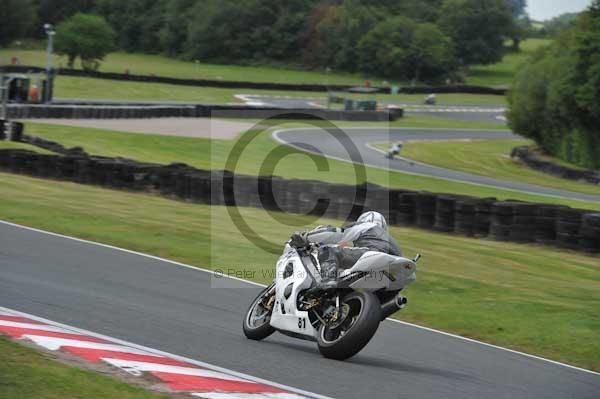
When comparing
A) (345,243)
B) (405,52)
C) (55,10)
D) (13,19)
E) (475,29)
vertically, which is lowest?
(345,243)

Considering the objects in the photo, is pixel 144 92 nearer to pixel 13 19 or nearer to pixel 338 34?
pixel 13 19

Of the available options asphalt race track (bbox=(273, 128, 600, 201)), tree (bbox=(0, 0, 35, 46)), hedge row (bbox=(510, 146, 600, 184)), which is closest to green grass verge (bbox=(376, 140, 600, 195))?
hedge row (bbox=(510, 146, 600, 184))

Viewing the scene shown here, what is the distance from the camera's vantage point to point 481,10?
102m

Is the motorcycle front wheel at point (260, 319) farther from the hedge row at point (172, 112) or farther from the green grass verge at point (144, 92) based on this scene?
the green grass verge at point (144, 92)

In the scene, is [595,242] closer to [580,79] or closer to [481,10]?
[580,79]

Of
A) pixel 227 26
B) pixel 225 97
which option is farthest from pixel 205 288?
pixel 227 26

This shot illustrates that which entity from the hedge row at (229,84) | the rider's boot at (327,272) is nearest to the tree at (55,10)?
the hedge row at (229,84)

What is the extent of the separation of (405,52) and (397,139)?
44.8 meters

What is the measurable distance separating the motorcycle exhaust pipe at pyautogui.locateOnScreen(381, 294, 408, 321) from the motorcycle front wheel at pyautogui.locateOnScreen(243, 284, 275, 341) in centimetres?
111

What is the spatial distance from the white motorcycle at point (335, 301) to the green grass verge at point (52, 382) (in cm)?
189

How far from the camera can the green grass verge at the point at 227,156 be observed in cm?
2791

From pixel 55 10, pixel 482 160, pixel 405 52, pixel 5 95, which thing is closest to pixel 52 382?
pixel 5 95

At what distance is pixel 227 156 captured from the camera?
32.1 m

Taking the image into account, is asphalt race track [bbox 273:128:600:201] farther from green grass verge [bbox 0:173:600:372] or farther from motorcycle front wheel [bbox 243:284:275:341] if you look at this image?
motorcycle front wheel [bbox 243:284:275:341]
